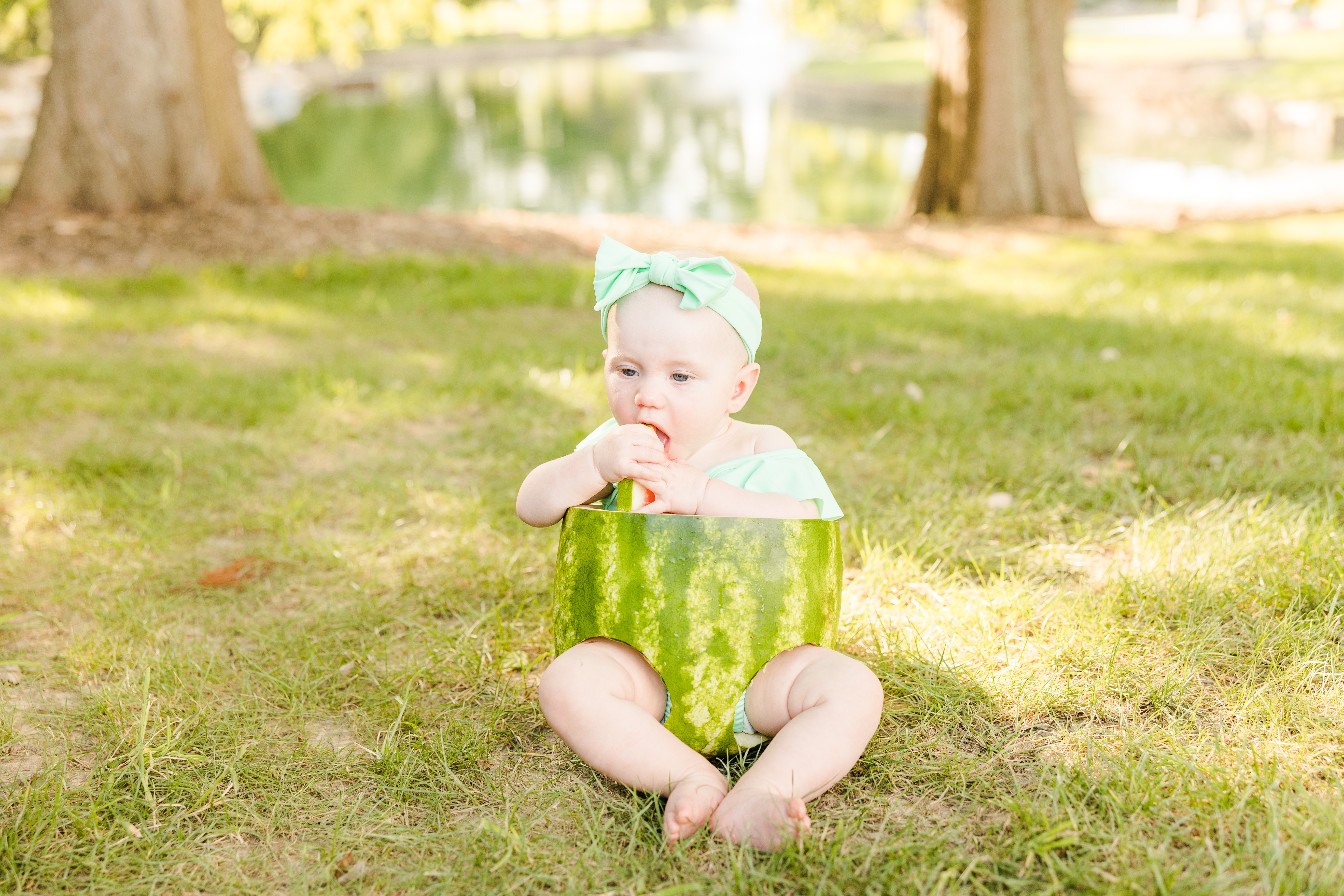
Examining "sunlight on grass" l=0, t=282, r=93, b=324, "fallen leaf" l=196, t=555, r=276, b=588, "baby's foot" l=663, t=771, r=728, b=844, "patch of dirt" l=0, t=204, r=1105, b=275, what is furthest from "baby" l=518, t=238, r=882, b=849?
"patch of dirt" l=0, t=204, r=1105, b=275

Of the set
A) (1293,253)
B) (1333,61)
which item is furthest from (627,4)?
(1293,253)

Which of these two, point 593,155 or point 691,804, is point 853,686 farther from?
point 593,155

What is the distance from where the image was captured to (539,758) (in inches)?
89.3

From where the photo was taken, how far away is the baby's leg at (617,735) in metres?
2.05

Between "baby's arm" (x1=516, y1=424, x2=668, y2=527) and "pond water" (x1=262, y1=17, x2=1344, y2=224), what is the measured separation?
32.2 feet

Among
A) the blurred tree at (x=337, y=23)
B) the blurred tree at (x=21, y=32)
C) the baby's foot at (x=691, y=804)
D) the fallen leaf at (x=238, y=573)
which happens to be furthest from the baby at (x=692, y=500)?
the blurred tree at (x=21, y=32)

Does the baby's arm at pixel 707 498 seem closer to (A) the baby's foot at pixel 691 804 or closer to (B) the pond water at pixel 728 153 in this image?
(A) the baby's foot at pixel 691 804

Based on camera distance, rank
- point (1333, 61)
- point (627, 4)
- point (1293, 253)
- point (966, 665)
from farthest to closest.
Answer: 1. point (627, 4)
2. point (1333, 61)
3. point (1293, 253)
4. point (966, 665)

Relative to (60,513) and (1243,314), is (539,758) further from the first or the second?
(1243,314)

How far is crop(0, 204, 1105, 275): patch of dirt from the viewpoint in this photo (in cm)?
744

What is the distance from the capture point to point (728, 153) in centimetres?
2359

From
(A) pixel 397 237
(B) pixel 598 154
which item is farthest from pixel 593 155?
(A) pixel 397 237

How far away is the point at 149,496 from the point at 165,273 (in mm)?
3880

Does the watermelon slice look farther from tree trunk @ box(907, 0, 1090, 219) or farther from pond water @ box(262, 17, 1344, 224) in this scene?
pond water @ box(262, 17, 1344, 224)
